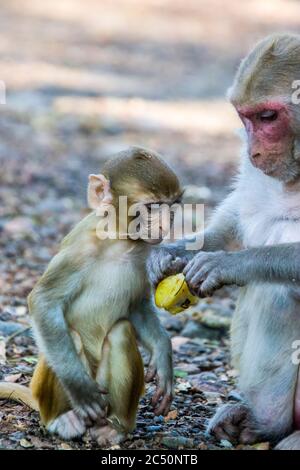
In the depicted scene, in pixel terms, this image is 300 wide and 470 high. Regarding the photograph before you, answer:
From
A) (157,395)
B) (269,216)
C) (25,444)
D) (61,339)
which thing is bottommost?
(25,444)

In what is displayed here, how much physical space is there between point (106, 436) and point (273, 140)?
5.88 feet

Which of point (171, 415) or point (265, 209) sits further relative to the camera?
point (171, 415)

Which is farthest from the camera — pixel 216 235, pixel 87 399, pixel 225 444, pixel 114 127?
pixel 114 127

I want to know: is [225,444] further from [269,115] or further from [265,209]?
[269,115]

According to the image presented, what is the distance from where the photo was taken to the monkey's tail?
617cm

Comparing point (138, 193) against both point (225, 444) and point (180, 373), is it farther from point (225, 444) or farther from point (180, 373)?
point (180, 373)

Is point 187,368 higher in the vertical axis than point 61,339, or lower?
lower

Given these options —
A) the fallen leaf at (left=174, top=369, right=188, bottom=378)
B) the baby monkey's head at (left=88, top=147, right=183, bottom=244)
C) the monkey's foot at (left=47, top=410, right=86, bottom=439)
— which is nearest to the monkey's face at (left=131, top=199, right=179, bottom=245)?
the baby monkey's head at (left=88, top=147, right=183, bottom=244)

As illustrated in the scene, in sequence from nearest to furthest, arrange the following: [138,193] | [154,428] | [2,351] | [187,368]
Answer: [138,193]
[154,428]
[2,351]
[187,368]

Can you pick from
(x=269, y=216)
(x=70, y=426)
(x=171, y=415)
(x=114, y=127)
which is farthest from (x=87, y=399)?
(x=114, y=127)

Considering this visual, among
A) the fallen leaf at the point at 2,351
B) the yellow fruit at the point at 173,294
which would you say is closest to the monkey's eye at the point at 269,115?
the yellow fruit at the point at 173,294

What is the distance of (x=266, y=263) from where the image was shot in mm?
5621

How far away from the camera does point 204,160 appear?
48.0 ft

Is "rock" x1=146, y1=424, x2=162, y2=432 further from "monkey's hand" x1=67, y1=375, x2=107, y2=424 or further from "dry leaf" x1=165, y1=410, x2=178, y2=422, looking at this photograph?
"monkey's hand" x1=67, y1=375, x2=107, y2=424
